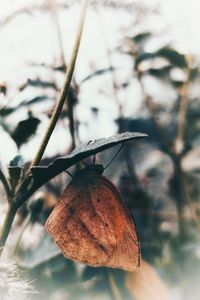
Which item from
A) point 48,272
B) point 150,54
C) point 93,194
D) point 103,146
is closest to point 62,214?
point 93,194

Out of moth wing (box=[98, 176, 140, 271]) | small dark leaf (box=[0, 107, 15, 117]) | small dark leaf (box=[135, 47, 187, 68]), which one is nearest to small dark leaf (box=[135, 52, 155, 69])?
small dark leaf (box=[135, 47, 187, 68])

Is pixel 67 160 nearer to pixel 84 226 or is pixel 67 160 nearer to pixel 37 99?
pixel 84 226

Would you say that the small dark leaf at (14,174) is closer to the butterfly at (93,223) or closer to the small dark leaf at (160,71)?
the butterfly at (93,223)

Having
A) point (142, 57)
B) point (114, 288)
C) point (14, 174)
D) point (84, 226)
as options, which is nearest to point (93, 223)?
point (84, 226)

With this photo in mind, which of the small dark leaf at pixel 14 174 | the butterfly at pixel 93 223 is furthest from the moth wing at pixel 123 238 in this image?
the small dark leaf at pixel 14 174

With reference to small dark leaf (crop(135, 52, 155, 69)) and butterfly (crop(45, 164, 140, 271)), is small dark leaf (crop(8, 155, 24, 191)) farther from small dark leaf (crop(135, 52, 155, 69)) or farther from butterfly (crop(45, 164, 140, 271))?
small dark leaf (crop(135, 52, 155, 69))
